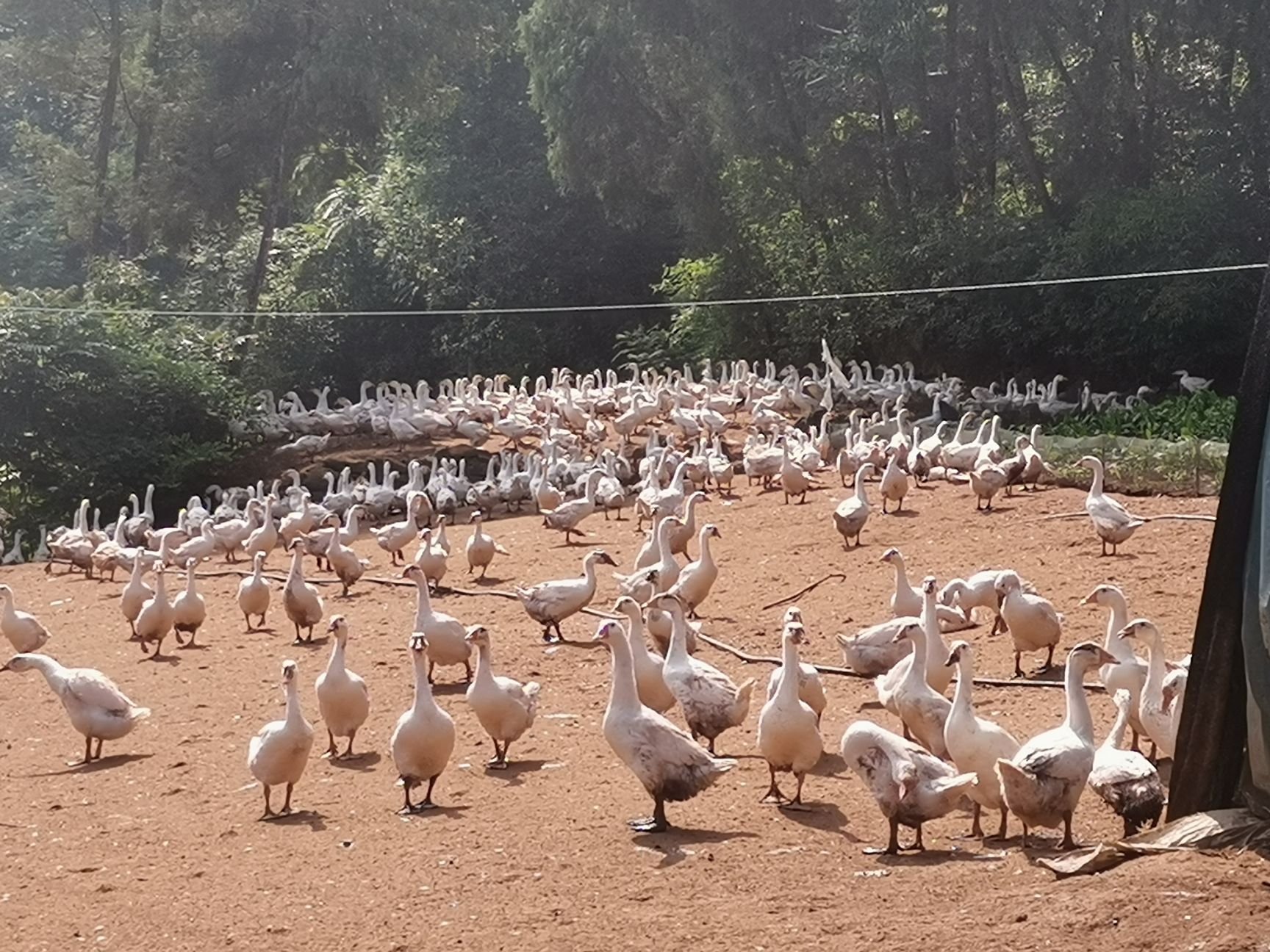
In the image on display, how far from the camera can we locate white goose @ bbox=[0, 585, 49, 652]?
14531 mm

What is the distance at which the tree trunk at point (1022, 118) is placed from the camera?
27564 millimetres

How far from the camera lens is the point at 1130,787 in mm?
7023

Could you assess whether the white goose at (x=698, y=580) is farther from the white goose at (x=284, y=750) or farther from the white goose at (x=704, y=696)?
the white goose at (x=284, y=750)

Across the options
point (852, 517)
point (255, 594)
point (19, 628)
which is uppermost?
point (852, 517)

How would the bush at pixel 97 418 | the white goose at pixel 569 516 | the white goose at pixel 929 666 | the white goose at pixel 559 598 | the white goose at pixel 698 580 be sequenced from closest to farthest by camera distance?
the white goose at pixel 929 666
the white goose at pixel 559 598
the white goose at pixel 698 580
the white goose at pixel 569 516
the bush at pixel 97 418

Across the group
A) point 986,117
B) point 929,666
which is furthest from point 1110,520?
point 986,117

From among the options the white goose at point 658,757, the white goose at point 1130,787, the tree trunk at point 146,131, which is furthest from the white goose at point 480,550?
the tree trunk at point 146,131

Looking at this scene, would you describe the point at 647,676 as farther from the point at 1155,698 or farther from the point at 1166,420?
the point at 1166,420

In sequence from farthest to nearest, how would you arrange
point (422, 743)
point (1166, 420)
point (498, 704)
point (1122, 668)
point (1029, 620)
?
point (1166, 420), point (1029, 620), point (498, 704), point (1122, 668), point (422, 743)

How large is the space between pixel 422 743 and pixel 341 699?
1.48 m

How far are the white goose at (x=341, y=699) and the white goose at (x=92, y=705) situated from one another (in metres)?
→ 1.53

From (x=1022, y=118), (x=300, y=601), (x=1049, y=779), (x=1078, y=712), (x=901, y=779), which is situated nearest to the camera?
(x=1049, y=779)

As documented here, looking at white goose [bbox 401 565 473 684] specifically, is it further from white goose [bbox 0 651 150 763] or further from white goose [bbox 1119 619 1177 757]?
white goose [bbox 1119 619 1177 757]

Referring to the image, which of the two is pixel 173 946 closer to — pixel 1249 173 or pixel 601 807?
pixel 601 807
